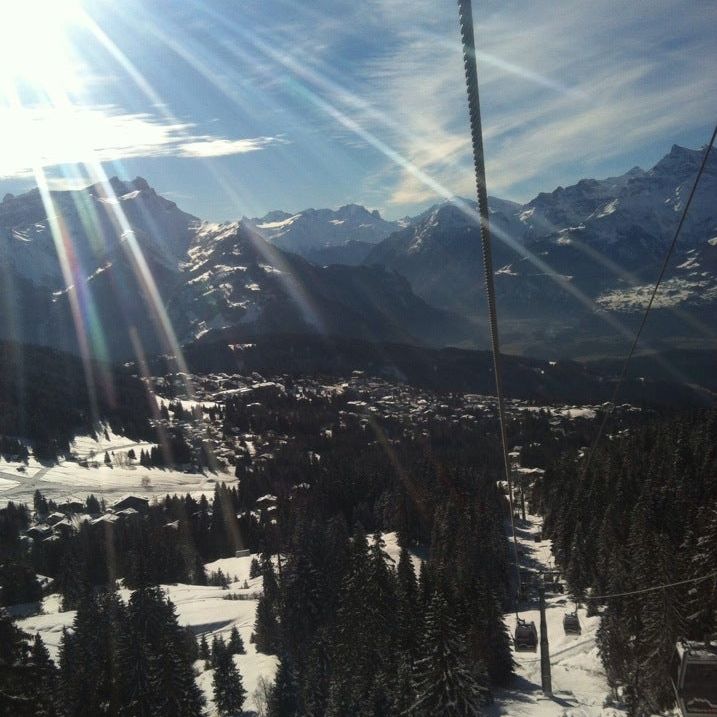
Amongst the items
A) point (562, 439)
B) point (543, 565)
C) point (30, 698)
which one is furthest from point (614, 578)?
point (562, 439)

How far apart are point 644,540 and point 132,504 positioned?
116 meters

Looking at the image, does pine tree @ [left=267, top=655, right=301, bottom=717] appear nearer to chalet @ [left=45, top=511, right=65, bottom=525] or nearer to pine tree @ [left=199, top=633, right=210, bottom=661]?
pine tree @ [left=199, top=633, right=210, bottom=661]

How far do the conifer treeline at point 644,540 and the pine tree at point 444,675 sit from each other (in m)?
8.80

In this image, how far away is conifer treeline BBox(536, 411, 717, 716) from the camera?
3625 cm

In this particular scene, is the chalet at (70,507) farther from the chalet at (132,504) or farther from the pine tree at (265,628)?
the pine tree at (265,628)

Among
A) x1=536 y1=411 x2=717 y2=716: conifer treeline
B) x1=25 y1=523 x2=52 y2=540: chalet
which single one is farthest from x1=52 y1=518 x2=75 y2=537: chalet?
x1=536 y1=411 x2=717 y2=716: conifer treeline

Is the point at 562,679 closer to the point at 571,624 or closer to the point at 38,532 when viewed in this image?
the point at 571,624

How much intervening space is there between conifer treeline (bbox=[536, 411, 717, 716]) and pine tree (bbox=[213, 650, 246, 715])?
91.5 feet

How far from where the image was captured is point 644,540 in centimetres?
4559

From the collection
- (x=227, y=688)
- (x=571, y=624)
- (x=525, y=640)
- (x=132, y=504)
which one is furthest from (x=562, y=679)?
(x=132, y=504)

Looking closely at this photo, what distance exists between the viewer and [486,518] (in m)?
76.6

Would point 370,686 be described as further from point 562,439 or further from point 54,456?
point 54,456

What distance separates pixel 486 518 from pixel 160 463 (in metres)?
125

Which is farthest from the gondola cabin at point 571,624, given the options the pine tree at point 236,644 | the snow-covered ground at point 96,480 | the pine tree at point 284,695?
the snow-covered ground at point 96,480
